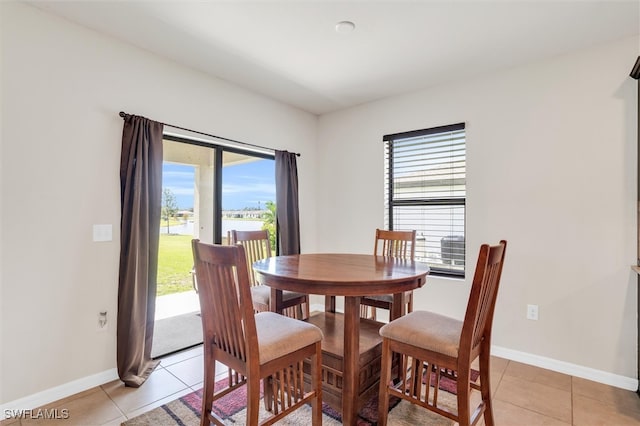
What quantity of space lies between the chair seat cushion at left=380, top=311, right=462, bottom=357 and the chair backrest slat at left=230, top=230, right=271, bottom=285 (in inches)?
56.8

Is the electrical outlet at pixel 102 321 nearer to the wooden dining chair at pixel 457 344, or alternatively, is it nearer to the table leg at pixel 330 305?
the table leg at pixel 330 305

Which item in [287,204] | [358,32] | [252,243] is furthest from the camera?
[287,204]

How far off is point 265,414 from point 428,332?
1106mm

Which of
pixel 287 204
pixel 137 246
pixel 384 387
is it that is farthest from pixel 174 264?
pixel 384 387

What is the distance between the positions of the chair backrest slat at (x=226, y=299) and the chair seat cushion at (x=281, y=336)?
91 mm

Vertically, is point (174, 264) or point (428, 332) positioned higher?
point (174, 264)

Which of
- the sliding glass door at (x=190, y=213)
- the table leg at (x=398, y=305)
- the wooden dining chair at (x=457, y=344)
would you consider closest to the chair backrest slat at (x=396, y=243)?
the table leg at (x=398, y=305)

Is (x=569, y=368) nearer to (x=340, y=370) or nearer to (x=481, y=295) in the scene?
(x=481, y=295)

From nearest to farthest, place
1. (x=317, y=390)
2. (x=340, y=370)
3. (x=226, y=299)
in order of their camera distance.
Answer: (x=226, y=299), (x=317, y=390), (x=340, y=370)

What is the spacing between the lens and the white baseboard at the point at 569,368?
2.30 m

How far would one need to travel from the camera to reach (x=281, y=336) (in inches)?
61.4

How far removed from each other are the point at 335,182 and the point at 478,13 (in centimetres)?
231

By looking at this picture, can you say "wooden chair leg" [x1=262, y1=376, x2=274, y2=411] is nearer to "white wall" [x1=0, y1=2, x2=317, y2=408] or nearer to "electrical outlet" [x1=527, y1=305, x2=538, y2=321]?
"white wall" [x1=0, y1=2, x2=317, y2=408]

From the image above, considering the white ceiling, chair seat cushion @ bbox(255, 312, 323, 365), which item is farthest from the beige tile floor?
the white ceiling
